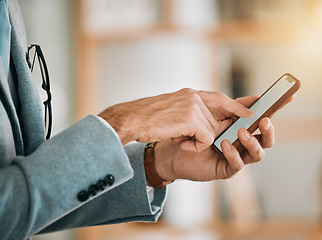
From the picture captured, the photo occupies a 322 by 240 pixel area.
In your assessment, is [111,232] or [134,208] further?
[111,232]

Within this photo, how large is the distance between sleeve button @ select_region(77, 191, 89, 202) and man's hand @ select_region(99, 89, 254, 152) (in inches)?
5.2

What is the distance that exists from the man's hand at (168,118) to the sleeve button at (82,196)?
13 cm

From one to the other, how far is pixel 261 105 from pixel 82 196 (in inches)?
16.6

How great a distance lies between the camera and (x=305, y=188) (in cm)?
247

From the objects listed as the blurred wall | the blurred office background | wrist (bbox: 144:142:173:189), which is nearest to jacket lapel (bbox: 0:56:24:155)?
wrist (bbox: 144:142:173:189)

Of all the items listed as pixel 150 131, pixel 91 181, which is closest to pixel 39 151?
pixel 91 181

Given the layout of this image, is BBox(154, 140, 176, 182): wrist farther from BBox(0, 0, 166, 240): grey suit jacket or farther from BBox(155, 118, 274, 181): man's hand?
BBox(0, 0, 166, 240): grey suit jacket

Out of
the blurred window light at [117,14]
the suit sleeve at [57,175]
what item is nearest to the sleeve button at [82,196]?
the suit sleeve at [57,175]

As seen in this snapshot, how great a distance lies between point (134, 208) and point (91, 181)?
0.92ft

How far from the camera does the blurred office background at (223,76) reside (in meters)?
2.41

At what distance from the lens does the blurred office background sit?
7.91 ft

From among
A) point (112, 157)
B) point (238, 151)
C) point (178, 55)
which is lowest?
→ point (178, 55)

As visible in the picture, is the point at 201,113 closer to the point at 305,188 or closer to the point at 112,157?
the point at 112,157

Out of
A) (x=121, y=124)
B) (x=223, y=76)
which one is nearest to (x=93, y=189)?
(x=121, y=124)
